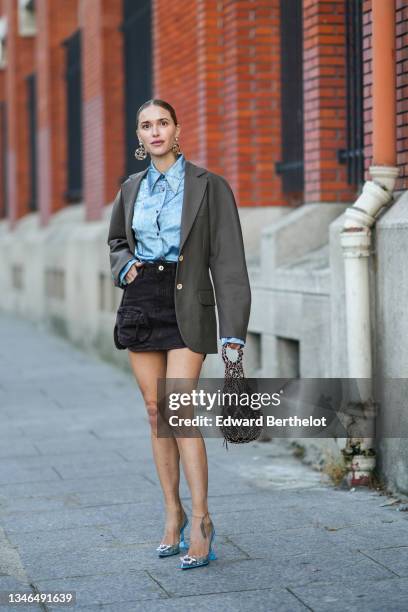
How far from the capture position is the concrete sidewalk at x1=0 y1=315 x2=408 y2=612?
489 centimetres

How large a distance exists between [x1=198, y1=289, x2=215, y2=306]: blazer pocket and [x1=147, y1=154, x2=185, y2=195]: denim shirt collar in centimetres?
45

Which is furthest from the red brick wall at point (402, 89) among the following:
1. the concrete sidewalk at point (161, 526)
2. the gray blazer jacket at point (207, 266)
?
the gray blazer jacket at point (207, 266)

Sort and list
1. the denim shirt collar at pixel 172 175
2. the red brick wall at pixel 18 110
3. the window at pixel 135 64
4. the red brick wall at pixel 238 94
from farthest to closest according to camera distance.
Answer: the red brick wall at pixel 18 110
the window at pixel 135 64
the red brick wall at pixel 238 94
the denim shirt collar at pixel 172 175

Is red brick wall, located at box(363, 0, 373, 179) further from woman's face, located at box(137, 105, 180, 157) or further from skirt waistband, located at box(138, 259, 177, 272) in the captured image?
skirt waistband, located at box(138, 259, 177, 272)

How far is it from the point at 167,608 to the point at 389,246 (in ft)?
8.68

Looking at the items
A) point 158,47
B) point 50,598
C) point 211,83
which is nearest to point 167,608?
point 50,598

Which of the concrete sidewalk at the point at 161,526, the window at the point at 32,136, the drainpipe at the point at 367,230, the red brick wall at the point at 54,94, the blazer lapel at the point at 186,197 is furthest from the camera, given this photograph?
the window at the point at 32,136

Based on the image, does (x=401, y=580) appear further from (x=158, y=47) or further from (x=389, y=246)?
(x=158, y=47)

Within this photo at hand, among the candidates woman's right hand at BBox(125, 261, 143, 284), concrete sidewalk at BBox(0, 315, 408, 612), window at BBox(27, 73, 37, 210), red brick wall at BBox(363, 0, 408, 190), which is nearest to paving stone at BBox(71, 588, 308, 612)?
concrete sidewalk at BBox(0, 315, 408, 612)

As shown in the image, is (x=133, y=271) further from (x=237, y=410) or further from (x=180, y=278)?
(x=237, y=410)

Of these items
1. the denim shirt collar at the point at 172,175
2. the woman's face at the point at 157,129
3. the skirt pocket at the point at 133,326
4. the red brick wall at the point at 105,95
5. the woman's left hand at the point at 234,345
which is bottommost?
the woman's left hand at the point at 234,345

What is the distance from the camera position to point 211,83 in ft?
34.4

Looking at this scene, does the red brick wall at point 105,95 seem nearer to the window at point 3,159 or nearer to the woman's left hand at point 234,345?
the woman's left hand at point 234,345

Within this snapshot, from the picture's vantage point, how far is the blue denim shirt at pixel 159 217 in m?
5.25
